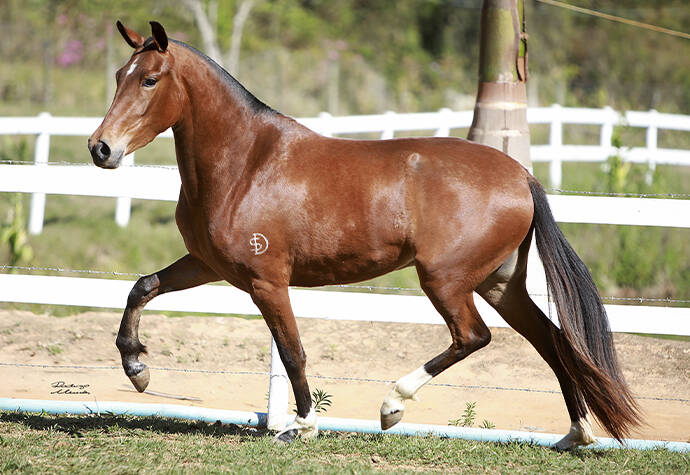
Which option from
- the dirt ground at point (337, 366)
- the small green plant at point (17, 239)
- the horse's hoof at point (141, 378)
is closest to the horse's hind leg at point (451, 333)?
the dirt ground at point (337, 366)

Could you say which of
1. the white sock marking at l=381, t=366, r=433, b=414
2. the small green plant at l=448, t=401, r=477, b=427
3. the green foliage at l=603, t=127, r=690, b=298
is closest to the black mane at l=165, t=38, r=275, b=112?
the white sock marking at l=381, t=366, r=433, b=414

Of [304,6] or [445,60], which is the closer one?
[445,60]

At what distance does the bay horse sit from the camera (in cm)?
418

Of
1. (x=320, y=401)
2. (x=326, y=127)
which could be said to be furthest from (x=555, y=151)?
(x=320, y=401)

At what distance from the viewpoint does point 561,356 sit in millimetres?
4367

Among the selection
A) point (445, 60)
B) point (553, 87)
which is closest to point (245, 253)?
point (553, 87)

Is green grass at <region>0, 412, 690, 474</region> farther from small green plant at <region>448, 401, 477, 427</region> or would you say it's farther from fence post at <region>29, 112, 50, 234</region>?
fence post at <region>29, 112, 50, 234</region>

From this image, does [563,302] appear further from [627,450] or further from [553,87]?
[553,87]

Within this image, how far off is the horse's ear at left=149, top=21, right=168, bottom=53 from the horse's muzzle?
557mm

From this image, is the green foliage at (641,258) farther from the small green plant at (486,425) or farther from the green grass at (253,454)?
the green grass at (253,454)

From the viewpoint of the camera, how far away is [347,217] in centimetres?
423

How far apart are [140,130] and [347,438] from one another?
200cm

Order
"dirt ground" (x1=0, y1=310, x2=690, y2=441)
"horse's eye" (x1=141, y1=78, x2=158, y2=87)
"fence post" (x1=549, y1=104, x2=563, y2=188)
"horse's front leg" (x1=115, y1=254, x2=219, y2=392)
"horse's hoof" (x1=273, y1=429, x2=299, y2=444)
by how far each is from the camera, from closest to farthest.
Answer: "horse's eye" (x1=141, y1=78, x2=158, y2=87) < "horse's hoof" (x1=273, y1=429, x2=299, y2=444) < "horse's front leg" (x1=115, y1=254, x2=219, y2=392) < "dirt ground" (x1=0, y1=310, x2=690, y2=441) < "fence post" (x1=549, y1=104, x2=563, y2=188)

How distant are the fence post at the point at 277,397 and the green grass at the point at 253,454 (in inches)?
4.8
